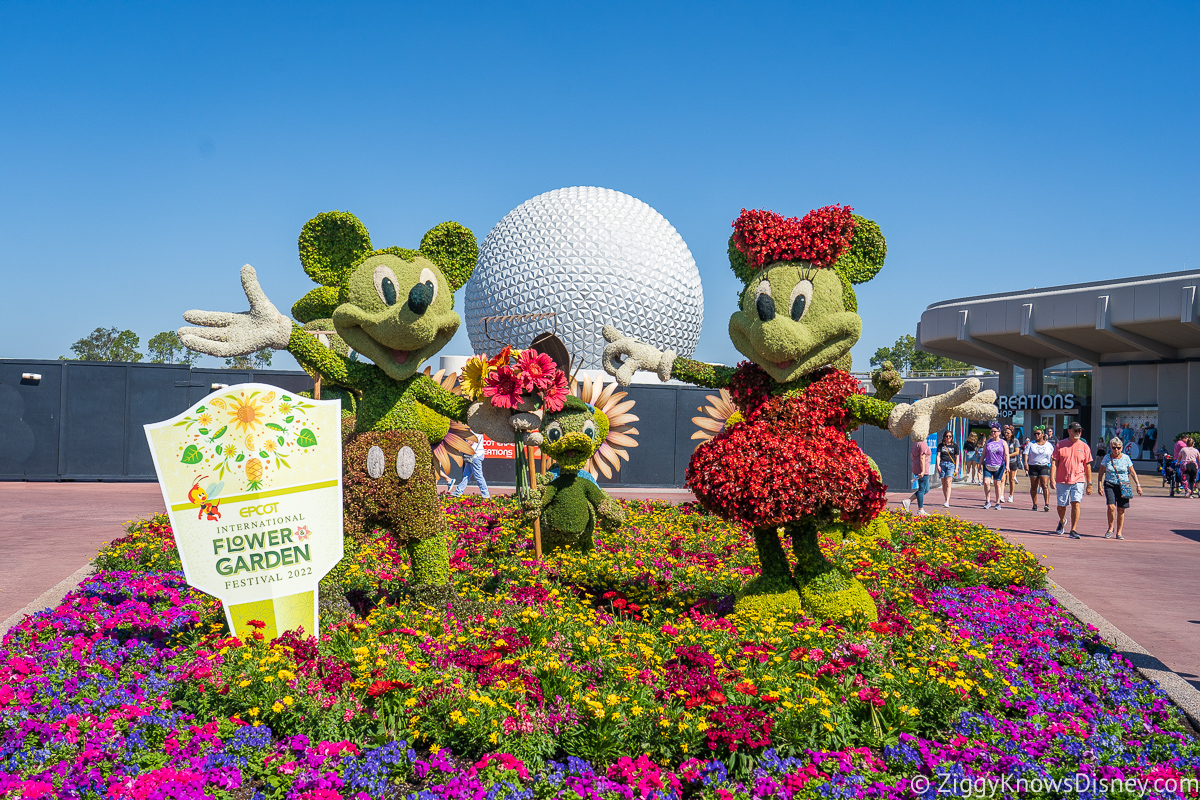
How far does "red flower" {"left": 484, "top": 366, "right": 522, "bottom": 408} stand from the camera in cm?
524

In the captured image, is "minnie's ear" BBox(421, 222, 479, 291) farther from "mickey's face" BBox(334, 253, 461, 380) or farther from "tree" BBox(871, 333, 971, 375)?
"tree" BBox(871, 333, 971, 375)

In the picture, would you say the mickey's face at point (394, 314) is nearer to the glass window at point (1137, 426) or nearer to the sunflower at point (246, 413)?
the sunflower at point (246, 413)

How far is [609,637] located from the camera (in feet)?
14.3

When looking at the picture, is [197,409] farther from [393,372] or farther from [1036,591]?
[1036,591]

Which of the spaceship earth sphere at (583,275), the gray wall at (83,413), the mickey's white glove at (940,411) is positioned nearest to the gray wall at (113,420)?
the gray wall at (83,413)

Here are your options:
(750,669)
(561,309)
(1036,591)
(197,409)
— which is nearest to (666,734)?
(750,669)

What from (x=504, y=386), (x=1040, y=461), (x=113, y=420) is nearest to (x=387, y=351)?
(x=504, y=386)

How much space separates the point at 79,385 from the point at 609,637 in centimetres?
1450

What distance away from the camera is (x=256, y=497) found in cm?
429

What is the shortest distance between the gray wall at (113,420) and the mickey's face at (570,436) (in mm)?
8457

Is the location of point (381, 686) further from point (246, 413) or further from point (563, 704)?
point (246, 413)

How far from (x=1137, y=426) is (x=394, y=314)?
29.5 m

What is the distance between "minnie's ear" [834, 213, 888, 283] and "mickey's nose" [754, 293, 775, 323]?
0.81 m

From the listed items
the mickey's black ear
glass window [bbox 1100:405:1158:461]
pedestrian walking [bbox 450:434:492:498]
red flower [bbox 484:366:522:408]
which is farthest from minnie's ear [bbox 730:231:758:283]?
glass window [bbox 1100:405:1158:461]
